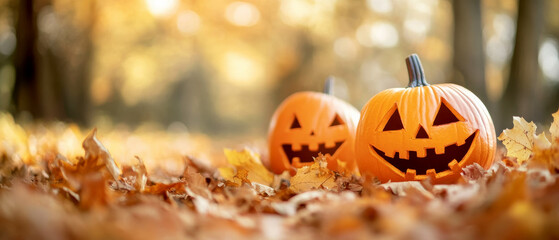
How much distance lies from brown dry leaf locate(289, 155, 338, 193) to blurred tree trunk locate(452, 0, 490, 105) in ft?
12.4

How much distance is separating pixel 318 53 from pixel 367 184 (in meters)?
11.4

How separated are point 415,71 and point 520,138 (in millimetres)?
729

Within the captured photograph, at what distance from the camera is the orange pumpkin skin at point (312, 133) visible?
330 cm

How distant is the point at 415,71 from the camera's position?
2824 mm

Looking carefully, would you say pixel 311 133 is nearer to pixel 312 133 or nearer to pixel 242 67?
pixel 312 133

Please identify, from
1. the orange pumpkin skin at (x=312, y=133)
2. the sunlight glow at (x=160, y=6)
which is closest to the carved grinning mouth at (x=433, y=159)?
the orange pumpkin skin at (x=312, y=133)

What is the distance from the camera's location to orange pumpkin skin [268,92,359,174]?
330 centimetres

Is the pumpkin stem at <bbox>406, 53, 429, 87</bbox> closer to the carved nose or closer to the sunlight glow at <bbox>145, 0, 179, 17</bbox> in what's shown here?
the carved nose

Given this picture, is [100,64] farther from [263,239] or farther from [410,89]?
[263,239]

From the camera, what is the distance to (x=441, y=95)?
2.54 metres

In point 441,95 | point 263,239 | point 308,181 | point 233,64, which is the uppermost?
point 441,95

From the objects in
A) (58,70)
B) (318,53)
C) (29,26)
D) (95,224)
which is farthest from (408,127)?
(318,53)

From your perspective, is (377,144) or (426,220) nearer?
(426,220)

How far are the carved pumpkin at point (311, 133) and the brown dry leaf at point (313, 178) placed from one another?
85 centimetres
